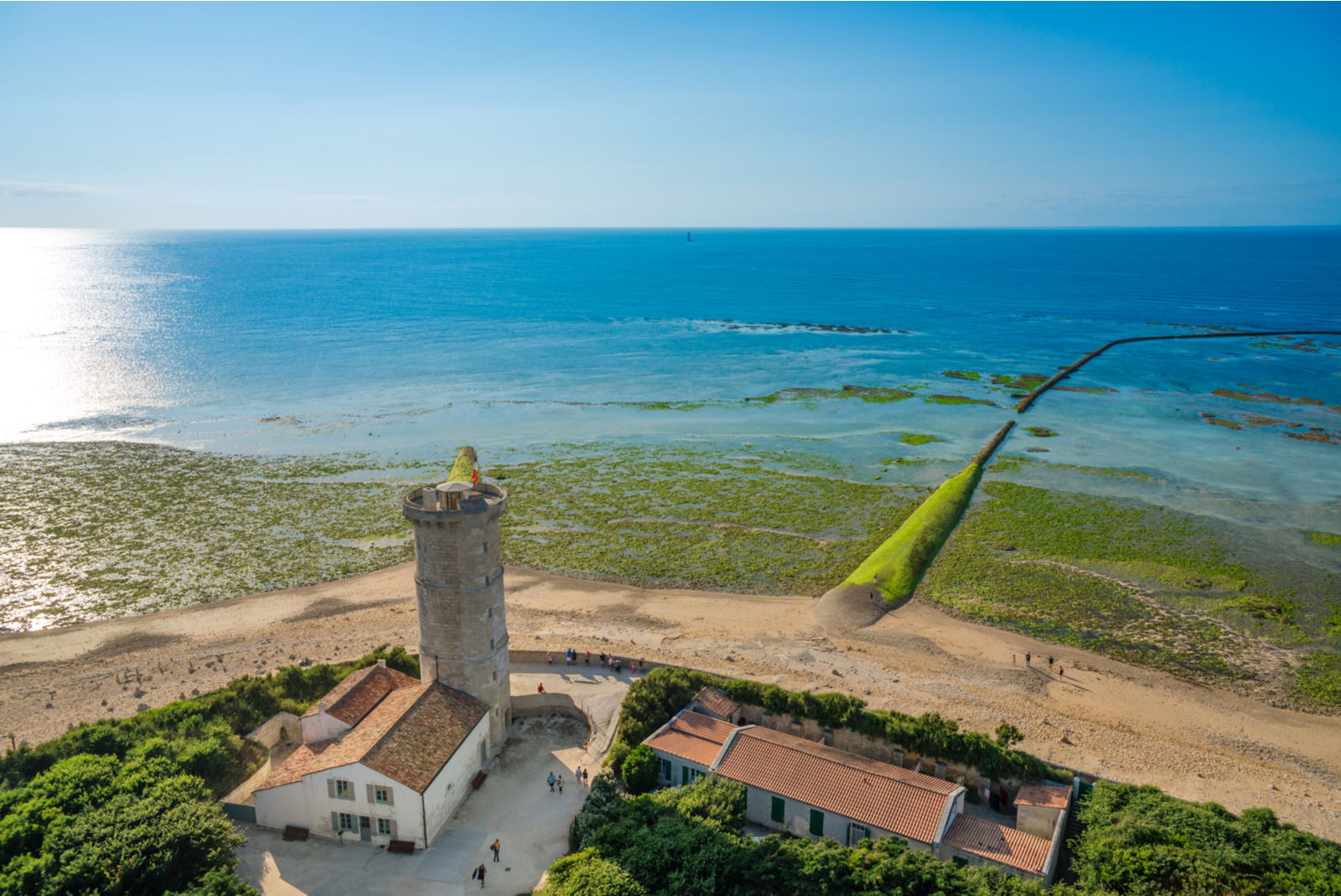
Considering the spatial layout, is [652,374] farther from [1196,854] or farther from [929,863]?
[1196,854]

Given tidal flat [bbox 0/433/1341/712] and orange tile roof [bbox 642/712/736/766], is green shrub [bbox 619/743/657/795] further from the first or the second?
tidal flat [bbox 0/433/1341/712]

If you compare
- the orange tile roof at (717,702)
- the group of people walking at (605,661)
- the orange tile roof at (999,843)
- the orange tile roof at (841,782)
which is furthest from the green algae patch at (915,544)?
the orange tile roof at (999,843)

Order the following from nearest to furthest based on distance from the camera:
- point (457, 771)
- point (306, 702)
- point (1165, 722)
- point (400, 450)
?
point (457, 771), point (306, 702), point (1165, 722), point (400, 450)

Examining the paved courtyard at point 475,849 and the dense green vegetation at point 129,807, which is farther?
the paved courtyard at point 475,849

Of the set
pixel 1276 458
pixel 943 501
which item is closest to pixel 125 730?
pixel 943 501

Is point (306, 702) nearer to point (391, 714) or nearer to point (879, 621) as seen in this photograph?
point (391, 714)

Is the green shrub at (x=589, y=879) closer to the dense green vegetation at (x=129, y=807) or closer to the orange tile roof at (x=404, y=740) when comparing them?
the orange tile roof at (x=404, y=740)
